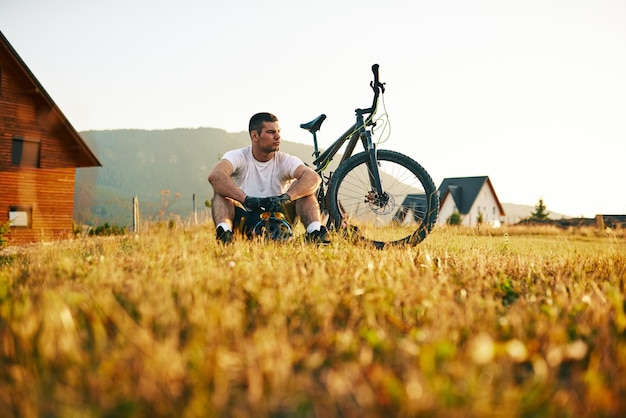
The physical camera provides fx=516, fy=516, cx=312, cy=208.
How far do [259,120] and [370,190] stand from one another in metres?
1.40

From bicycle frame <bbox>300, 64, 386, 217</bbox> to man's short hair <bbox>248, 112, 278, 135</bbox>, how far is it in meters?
0.56

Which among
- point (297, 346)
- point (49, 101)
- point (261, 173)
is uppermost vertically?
point (49, 101)

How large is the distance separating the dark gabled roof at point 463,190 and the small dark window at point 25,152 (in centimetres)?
3818

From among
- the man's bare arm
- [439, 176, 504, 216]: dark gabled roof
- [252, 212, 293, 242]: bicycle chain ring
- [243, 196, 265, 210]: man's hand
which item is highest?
[439, 176, 504, 216]: dark gabled roof

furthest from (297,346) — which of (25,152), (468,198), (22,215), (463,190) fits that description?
(463,190)

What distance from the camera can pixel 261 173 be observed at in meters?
5.62

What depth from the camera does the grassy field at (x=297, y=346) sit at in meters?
1.45

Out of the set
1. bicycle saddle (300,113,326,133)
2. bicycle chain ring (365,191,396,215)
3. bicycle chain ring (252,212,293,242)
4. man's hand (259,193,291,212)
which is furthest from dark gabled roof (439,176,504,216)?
man's hand (259,193,291,212)

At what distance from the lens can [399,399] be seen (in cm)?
142

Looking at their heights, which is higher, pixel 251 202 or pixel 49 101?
pixel 49 101

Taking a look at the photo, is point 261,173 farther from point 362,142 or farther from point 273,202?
point 362,142

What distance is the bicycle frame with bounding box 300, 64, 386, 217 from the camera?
216 inches

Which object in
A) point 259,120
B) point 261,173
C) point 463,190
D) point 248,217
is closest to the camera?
point 248,217

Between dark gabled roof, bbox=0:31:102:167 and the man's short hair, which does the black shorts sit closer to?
the man's short hair
